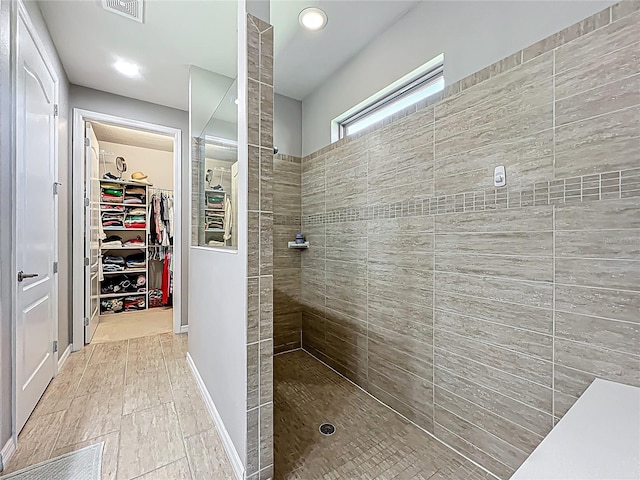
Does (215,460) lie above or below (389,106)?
below

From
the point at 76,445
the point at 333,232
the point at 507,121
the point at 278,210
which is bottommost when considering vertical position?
the point at 76,445

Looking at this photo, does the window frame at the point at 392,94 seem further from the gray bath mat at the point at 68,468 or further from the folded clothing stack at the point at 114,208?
the folded clothing stack at the point at 114,208

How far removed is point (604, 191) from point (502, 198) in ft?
1.18

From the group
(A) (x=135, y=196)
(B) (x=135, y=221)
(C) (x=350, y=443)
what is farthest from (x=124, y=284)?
(C) (x=350, y=443)

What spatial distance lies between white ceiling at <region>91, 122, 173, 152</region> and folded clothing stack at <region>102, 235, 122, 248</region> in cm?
152

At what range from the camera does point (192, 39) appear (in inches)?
89.9

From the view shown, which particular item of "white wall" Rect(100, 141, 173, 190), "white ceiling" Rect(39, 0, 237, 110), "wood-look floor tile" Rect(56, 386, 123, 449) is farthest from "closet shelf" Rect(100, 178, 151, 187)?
"wood-look floor tile" Rect(56, 386, 123, 449)

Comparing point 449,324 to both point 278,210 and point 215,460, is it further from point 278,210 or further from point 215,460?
point 278,210

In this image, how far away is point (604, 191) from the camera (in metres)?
1.09

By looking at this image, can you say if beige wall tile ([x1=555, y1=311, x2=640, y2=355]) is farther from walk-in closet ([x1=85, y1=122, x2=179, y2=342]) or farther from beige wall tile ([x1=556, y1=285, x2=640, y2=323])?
walk-in closet ([x1=85, y1=122, x2=179, y2=342])

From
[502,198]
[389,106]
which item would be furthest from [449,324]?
[389,106]

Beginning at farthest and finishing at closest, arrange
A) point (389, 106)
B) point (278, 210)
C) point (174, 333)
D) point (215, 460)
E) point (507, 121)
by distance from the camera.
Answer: point (174, 333), point (278, 210), point (389, 106), point (215, 460), point (507, 121)

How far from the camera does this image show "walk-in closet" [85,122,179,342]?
4250 mm

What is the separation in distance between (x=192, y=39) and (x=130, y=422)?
112 inches
